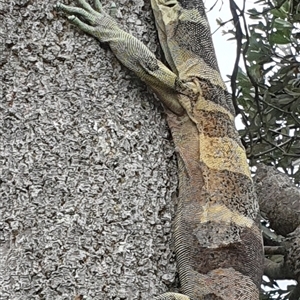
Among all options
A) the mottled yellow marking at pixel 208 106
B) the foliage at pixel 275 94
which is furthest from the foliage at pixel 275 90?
the mottled yellow marking at pixel 208 106

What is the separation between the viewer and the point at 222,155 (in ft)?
8.61

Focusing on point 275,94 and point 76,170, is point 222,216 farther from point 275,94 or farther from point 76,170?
point 275,94

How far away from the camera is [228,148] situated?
2650 mm

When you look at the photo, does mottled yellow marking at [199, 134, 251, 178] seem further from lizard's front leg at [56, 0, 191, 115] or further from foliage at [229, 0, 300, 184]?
foliage at [229, 0, 300, 184]

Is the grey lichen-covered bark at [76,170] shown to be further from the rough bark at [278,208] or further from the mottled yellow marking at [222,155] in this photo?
the rough bark at [278,208]

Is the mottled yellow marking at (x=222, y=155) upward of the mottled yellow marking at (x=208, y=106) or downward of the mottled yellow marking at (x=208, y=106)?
downward

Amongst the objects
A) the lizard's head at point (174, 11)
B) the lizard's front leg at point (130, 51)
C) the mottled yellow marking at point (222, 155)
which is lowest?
the mottled yellow marking at point (222, 155)

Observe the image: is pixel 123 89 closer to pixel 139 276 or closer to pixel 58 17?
pixel 58 17

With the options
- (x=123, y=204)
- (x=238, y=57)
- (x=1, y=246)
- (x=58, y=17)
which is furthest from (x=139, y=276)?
(x=238, y=57)

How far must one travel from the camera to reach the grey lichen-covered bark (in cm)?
215

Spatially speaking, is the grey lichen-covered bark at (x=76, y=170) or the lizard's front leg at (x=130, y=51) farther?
the lizard's front leg at (x=130, y=51)

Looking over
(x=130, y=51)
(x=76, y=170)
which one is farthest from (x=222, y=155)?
(x=76, y=170)

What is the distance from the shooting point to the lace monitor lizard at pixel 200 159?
2420 mm

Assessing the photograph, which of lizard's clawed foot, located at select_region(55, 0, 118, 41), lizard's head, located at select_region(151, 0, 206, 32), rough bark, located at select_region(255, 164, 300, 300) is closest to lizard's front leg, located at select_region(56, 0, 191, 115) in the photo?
lizard's clawed foot, located at select_region(55, 0, 118, 41)
